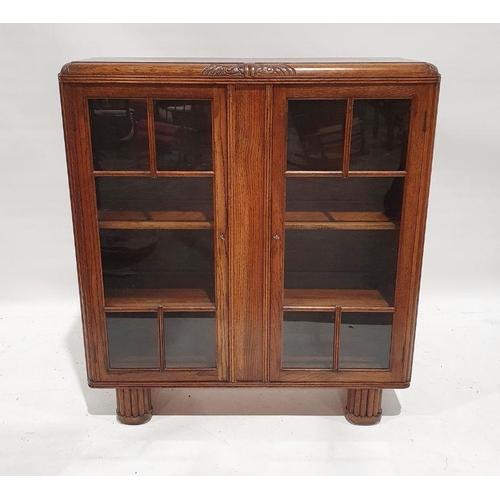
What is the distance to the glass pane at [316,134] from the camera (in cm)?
156

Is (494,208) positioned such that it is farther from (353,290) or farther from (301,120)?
(301,120)

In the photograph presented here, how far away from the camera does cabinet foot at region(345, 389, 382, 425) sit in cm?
182

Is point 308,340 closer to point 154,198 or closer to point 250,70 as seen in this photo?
point 154,198

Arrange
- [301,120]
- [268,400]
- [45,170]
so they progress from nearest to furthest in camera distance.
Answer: [301,120] < [268,400] < [45,170]

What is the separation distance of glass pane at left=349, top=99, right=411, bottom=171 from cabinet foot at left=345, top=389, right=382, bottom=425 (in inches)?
25.4

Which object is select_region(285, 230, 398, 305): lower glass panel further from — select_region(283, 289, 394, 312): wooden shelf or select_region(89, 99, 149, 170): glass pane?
select_region(89, 99, 149, 170): glass pane

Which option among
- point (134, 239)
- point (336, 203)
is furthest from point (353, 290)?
point (134, 239)

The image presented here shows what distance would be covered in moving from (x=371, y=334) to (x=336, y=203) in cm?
37

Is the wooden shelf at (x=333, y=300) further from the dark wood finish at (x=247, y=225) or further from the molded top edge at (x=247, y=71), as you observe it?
the molded top edge at (x=247, y=71)

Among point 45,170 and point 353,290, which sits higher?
point 45,170

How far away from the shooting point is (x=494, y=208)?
2.45 m

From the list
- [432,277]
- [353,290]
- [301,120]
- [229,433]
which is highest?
[301,120]

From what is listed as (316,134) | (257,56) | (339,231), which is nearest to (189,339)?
(339,231)

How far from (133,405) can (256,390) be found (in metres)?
0.39
